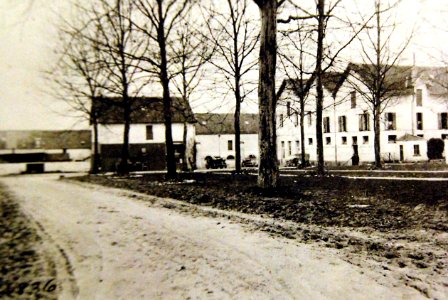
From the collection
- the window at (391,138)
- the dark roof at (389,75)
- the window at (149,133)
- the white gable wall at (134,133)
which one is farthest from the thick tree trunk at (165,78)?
the window at (149,133)

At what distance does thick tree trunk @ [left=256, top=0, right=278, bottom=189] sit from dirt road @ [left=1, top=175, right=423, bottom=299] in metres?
3.28

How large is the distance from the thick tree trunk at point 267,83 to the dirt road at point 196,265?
3276mm

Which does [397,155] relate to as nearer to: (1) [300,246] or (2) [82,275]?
(1) [300,246]

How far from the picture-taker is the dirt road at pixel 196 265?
4160 mm

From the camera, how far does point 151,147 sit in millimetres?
47812

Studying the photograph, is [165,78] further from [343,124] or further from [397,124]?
[397,124]

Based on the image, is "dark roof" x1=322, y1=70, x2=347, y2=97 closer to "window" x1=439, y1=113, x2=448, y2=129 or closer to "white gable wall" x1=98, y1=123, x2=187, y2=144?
"window" x1=439, y1=113, x2=448, y2=129

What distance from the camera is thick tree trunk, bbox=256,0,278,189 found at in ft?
35.7

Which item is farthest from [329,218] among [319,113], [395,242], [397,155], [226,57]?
[397,155]

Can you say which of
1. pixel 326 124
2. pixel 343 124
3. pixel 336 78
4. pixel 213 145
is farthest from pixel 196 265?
pixel 213 145

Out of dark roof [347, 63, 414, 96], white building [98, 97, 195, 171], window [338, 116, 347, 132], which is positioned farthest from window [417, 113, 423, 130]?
white building [98, 97, 195, 171]

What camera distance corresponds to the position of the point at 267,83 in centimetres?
1089

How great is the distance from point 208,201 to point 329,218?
4406 millimetres

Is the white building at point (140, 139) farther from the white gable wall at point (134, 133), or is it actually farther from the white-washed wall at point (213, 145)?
the white-washed wall at point (213, 145)
